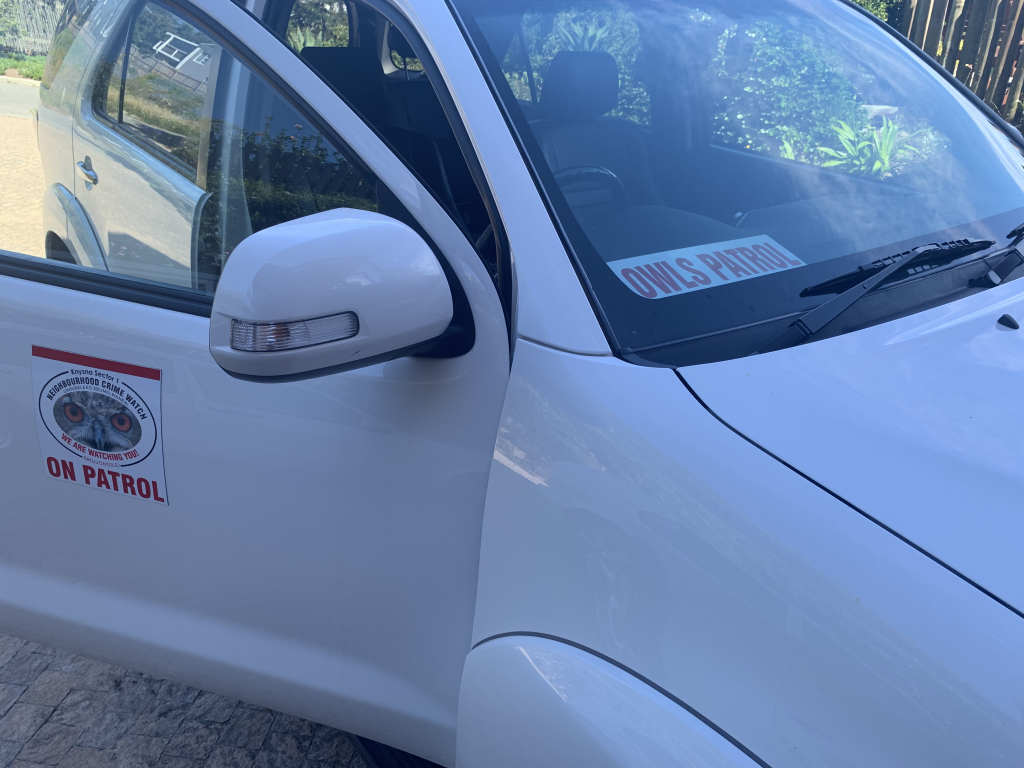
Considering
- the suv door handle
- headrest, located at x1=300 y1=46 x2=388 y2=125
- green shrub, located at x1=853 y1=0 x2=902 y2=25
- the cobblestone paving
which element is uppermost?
green shrub, located at x1=853 y1=0 x2=902 y2=25

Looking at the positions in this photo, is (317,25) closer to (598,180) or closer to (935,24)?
(598,180)

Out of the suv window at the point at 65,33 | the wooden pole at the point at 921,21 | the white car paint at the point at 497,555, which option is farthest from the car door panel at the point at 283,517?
the wooden pole at the point at 921,21

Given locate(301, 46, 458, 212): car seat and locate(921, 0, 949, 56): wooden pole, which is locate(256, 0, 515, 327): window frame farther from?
locate(921, 0, 949, 56): wooden pole

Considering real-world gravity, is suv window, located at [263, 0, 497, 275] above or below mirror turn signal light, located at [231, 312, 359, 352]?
above

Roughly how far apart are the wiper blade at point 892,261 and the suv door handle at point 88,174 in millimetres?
1351

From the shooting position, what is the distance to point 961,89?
207 centimetres

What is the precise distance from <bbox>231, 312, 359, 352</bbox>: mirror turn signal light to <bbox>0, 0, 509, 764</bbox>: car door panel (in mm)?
198

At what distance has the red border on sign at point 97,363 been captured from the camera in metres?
1.53

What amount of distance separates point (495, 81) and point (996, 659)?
3.39 ft

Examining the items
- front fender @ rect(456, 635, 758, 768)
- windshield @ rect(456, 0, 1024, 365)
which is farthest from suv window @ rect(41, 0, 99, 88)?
front fender @ rect(456, 635, 758, 768)

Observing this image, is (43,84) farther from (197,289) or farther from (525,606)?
(525,606)

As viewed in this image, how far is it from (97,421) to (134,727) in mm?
1080

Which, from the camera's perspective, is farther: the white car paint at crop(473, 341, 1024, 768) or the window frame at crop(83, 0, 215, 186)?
the window frame at crop(83, 0, 215, 186)

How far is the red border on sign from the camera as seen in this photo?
1526 mm
